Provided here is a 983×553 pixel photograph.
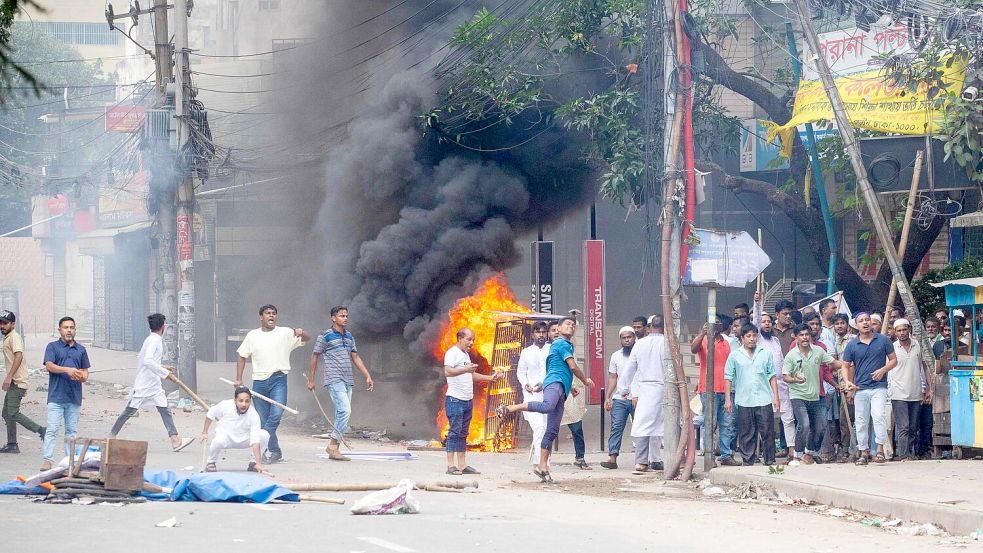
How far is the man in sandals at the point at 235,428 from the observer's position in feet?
33.7

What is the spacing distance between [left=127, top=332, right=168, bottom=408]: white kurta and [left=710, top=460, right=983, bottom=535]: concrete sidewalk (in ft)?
18.7

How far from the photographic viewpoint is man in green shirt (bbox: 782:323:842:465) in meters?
11.9

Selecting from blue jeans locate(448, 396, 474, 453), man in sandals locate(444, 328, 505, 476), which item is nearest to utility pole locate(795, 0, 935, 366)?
man in sandals locate(444, 328, 505, 476)

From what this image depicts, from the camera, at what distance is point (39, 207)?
167ft

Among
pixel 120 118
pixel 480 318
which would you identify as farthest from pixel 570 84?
pixel 120 118

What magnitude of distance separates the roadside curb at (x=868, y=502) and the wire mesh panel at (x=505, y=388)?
3896mm

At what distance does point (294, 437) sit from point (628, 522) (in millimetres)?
7643

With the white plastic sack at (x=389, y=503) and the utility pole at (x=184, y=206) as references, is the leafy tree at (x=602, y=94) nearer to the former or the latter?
the utility pole at (x=184, y=206)

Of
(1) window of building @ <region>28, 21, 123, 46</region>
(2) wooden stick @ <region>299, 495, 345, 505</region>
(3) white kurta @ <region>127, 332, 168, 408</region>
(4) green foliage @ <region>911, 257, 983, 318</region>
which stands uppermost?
(1) window of building @ <region>28, 21, 123, 46</region>

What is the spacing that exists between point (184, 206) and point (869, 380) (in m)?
11.8

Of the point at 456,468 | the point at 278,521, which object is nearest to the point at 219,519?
the point at 278,521

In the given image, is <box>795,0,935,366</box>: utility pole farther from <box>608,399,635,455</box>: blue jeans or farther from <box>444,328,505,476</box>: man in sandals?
<box>444,328,505,476</box>: man in sandals

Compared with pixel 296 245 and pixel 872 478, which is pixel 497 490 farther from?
pixel 296 245

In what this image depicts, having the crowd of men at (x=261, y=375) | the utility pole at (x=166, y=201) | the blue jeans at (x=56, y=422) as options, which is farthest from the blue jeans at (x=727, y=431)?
the utility pole at (x=166, y=201)
